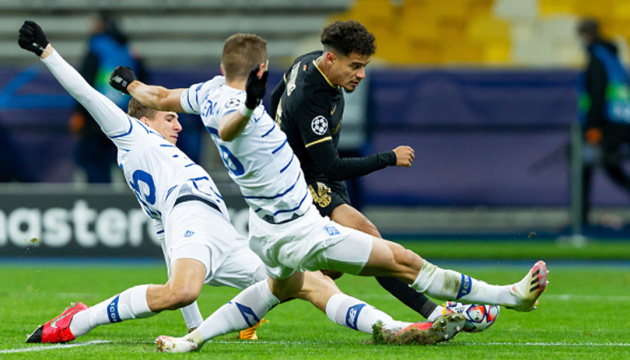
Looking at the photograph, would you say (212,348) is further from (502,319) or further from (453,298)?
(502,319)

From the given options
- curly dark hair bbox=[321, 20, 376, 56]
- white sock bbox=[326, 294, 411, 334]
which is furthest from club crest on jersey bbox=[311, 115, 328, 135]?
white sock bbox=[326, 294, 411, 334]

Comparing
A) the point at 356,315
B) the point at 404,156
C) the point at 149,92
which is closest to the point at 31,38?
the point at 149,92

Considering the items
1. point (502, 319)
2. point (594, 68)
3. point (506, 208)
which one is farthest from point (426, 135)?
point (502, 319)

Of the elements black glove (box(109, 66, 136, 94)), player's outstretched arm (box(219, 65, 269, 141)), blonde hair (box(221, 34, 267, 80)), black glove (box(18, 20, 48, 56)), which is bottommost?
player's outstretched arm (box(219, 65, 269, 141))

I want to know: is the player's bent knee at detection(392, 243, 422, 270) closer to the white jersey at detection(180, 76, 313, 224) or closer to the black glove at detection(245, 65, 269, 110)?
the white jersey at detection(180, 76, 313, 224)

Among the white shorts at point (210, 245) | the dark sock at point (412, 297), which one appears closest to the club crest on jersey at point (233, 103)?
the white shorts at point (210, 245)

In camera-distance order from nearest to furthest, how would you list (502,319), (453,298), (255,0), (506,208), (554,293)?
(453,298), (502,319), (554,293), (506,208), (255,0)

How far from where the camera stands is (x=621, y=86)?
553 inches

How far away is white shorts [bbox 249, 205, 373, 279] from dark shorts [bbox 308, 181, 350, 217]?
112 centimetres

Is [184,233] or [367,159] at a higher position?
[367,159]

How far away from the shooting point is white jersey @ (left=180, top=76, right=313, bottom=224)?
16.7 ft

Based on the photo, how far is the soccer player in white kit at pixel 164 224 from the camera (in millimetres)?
5590

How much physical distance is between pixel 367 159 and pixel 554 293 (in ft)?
13.1

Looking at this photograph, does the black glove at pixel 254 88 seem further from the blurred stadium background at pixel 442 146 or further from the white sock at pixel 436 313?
the blurred stadium background at pixel 442 146
